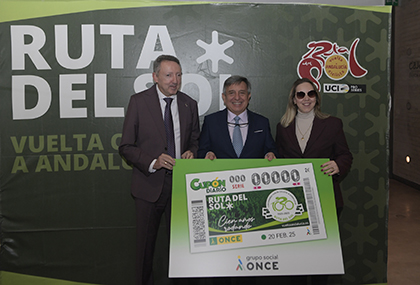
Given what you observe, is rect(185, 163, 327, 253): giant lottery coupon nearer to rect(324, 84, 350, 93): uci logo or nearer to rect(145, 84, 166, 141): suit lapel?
rect(145, 84, 166, 141): suit lapel

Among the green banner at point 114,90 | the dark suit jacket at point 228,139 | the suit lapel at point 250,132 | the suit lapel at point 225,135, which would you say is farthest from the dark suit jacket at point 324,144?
the green banner at point 114,90

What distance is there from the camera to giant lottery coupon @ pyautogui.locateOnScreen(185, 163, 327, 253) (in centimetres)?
225

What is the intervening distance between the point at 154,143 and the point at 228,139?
21.9 inches

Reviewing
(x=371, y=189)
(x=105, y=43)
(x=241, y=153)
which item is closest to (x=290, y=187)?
(x=241, y=153)

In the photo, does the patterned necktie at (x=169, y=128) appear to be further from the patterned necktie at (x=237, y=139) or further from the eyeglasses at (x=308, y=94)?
the eyeglasses at (x=308, y=94)

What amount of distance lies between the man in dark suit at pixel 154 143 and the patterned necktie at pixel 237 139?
32 cm

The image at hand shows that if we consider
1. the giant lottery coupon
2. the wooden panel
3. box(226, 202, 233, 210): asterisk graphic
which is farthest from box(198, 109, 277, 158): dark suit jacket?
the wooden panel

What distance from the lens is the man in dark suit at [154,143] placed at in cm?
253

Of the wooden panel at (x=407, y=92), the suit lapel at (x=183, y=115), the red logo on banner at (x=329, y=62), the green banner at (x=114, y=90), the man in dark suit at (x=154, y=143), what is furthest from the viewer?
the wooden panel at (x=407, y=92)

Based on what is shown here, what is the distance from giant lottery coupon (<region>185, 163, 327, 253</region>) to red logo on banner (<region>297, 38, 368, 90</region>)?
3.46 ft

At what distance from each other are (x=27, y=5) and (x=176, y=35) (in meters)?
1.26

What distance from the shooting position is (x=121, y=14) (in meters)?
2.95

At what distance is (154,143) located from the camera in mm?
2576

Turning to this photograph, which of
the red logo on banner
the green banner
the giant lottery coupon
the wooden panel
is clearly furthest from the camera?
the wooden panel
